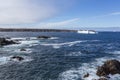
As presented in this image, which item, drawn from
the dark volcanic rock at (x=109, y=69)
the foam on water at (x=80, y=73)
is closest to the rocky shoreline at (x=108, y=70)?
the dark volcanic rock at (x=109, y=69)

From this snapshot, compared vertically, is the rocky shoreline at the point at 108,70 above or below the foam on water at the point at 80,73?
above

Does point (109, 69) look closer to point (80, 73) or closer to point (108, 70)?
point (108, 70)

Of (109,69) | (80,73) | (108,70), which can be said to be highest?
(109,69)

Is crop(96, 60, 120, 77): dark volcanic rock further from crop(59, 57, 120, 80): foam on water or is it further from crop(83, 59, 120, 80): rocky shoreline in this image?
crop(59, 57, 120, 80): foam on water

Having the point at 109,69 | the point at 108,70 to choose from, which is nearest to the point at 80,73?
the point at 108,70

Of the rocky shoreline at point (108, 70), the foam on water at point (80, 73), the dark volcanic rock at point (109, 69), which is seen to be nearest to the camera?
the foam on water at point (80, 73)

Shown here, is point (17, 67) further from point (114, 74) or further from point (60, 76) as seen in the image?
point (114, 74)

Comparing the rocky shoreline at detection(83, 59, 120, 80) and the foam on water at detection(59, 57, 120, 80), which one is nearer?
the foam on water at detection(59, 57, 120, 80)

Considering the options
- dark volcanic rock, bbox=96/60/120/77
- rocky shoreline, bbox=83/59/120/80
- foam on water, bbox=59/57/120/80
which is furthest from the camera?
dark volcanic rock, bbox=96/60/120/77

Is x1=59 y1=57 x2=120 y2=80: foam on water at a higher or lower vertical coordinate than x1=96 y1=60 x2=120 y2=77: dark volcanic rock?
lower

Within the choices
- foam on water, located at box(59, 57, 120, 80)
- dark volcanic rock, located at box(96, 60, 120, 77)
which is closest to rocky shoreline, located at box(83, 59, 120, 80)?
dark volcanic rock, located at box(96, 60, 120, 77)

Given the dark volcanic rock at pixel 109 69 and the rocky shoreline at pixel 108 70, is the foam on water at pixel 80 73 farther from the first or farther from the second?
the dark volcanic rock at pixel 109 69

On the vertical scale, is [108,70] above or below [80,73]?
above

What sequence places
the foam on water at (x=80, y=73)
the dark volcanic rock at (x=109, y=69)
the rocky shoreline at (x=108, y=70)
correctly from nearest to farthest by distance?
the foam on water at (x=80, y=73), the rocky shoreline at (x=108, y=70), the dark volcanic rock at (x=109, y=69)
